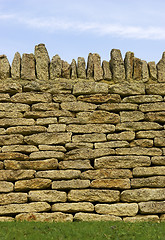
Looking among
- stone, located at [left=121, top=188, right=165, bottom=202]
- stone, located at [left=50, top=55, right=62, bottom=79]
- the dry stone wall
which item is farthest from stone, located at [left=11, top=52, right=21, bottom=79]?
stone, located at [left=121, top=188, right=165, bottom=202]

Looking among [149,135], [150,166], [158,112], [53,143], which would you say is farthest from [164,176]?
[53,143]

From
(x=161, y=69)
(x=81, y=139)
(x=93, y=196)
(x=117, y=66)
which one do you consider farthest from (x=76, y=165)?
(x=161, y=69)

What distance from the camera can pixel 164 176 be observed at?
529 cm

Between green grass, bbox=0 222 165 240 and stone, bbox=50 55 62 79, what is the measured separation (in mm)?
2687

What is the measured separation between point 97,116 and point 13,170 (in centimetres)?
171

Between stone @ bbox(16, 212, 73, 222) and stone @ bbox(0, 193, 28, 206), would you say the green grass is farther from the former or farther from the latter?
stone @ bbox(0, 193, 28, 206)

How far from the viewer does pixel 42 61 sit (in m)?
6.00

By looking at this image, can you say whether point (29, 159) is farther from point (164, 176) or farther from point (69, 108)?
point (164, 176)

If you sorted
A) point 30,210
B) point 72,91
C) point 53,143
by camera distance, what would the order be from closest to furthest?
point 30,210, point 53,143, point 72,91

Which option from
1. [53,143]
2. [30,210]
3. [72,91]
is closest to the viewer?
[30,210]

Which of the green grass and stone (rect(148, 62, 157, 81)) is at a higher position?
stone (rect(148, 62, 157, 81))

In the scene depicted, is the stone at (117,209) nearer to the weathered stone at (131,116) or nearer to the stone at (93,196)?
the stone at (93,196)

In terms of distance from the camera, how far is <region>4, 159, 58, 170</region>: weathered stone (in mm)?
5301

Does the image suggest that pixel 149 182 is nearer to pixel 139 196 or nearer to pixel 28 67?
pixel 139 196
